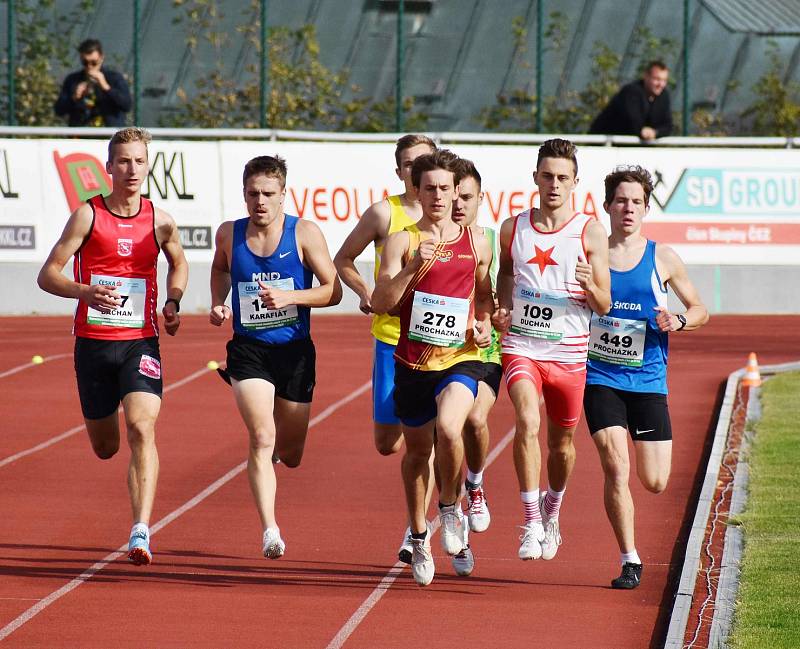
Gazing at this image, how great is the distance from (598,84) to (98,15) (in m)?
7.39

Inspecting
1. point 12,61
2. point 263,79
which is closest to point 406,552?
point 263,79

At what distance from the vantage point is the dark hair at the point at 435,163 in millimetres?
7332

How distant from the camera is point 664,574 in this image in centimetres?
812

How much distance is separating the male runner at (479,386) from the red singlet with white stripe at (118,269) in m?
1.54

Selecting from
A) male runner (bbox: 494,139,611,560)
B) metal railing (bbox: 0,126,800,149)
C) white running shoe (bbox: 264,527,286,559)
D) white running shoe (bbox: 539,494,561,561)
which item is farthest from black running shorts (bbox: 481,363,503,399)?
metal railing (bbox: 0,126,800,149)

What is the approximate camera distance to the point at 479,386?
7.93 m

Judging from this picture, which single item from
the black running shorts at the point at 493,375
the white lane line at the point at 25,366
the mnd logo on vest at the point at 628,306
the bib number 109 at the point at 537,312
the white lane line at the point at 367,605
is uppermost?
the mnd logo on vest at the point at 628,306

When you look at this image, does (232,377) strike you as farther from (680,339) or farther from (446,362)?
(680,339)

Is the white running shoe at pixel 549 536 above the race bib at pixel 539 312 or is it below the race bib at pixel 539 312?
below

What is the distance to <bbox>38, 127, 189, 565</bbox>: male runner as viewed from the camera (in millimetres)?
7867

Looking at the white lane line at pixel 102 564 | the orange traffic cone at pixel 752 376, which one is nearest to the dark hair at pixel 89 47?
the orange traffic cone at pixel 752 376

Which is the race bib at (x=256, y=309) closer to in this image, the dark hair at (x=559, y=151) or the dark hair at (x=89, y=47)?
the dark hair at (x=559, y=151)

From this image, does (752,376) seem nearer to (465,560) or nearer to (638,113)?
(638,113)

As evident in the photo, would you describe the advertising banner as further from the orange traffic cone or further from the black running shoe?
the black running shoe
